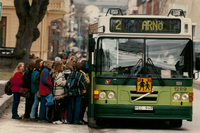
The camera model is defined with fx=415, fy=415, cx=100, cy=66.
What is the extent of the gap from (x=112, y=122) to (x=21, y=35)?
47.6 ft

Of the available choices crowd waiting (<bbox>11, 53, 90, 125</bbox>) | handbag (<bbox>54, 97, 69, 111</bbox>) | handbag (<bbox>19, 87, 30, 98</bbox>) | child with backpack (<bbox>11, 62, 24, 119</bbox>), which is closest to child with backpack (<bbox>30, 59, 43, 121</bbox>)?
crowd waiting (<bbox>11, 53, 90, 125</bbox>)

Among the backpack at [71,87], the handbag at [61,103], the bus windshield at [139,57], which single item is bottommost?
the handbag at [61,103]

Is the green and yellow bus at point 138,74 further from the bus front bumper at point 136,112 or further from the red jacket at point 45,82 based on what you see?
the red jacket at point 45,82

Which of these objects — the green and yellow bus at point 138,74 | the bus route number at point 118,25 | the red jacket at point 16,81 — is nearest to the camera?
the green and yellow bus at point 138,74

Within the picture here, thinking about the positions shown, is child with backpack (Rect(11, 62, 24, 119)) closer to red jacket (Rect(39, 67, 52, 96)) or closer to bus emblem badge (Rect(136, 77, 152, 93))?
red jacket (Rect(39, 67, 52, 96))

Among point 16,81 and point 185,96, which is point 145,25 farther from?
point 16,81

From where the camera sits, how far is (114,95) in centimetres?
938

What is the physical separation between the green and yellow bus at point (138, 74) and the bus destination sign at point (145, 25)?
0.08 ft

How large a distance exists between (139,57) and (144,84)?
2.07ft

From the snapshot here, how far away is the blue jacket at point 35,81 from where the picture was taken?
10.0 metres

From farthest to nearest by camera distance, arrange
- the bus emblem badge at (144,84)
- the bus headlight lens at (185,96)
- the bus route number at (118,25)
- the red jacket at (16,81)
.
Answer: the red jacket at (16,81), the bus route number at (118,25), the bus headlight lens at (185,96), the bus emblem badge at (144,84)

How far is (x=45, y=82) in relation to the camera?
9.68 meters

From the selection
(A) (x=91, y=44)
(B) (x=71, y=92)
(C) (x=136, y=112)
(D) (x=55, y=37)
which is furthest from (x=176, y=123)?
(D) (x=55, y=37)

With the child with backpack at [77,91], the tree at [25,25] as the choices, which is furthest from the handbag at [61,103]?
the tree at [25,25]
